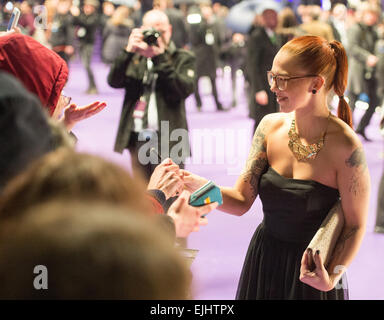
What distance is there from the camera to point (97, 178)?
80 cm

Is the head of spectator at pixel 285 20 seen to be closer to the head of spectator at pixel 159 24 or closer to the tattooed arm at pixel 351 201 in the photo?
the head of spectator at pixel 159 24

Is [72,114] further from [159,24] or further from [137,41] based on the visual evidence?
[159,24]

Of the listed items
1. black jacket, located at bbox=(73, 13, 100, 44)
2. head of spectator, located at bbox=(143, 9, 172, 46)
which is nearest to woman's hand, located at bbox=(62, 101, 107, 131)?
head of spectator, located at bbox=(143, 9, 172, 46)

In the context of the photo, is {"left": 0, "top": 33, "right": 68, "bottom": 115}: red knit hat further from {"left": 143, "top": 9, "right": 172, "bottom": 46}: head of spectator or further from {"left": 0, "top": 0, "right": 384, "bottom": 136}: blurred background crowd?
{"left": 0, "top": 0, "right": 384, "bottom": 136}: blurred background crowd

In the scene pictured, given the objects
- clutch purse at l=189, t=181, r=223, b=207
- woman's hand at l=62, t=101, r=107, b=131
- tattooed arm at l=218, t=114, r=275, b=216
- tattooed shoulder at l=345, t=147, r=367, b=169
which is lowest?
tattooed arm at l=218, t=114, r=275, b=216

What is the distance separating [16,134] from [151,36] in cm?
313

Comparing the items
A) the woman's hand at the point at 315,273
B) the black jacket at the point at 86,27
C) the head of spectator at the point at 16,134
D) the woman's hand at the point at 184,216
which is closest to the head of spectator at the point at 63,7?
the black jacket at the point at 86,27

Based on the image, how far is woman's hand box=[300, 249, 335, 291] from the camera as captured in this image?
6.59ft

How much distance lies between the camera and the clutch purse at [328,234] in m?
2.04

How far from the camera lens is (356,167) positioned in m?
2.12

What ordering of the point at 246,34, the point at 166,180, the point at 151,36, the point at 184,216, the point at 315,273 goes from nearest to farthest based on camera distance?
the point at 184,216 < the point at 166,180 < the point at 315,273 < the point at 151,36 < the point at 246,34

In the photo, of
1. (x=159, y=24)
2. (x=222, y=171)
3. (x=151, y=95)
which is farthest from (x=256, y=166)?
(x=222, y=171)

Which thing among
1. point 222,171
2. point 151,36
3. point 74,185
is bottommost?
point 222,171

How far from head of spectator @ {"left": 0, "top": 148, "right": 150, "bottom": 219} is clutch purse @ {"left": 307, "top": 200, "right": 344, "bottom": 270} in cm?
132
